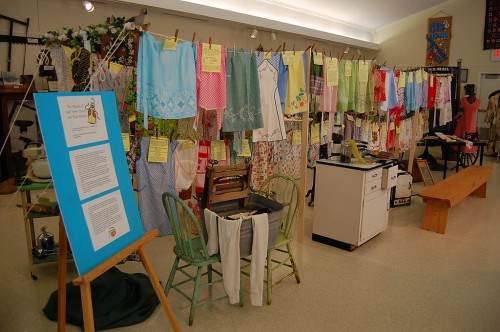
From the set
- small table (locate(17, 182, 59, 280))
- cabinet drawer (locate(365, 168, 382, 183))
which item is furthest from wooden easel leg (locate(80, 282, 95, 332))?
cabinet drawer (locate(365, 168, 382, 183))

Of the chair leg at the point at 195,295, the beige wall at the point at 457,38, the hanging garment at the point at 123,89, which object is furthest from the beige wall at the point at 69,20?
the beige wall at the point at 457,38

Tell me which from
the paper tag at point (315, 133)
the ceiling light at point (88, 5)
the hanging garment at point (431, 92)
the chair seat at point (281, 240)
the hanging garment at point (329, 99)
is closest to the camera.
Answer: the chair seat at point (281, 240)

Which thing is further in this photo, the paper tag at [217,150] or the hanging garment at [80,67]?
the paper tag at [217,150]

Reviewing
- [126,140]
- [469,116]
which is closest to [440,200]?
[126,140]

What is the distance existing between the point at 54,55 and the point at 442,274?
139 inches

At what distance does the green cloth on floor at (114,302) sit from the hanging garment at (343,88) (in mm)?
2692

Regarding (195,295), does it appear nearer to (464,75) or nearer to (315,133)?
(315,133)

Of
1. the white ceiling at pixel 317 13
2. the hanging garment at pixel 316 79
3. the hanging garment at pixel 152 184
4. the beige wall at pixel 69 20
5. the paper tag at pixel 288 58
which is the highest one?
the white ceiling at pixel 317 13

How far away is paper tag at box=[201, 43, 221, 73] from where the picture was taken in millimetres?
2953

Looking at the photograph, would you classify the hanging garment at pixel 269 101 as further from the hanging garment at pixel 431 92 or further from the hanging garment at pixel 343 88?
the hanging garment at pixel 431 92

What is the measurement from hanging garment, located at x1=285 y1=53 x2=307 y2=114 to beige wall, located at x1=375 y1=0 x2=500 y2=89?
24.9ft

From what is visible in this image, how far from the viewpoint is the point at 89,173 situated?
181cm

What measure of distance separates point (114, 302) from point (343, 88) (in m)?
3.03

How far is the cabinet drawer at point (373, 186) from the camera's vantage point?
346 cm
